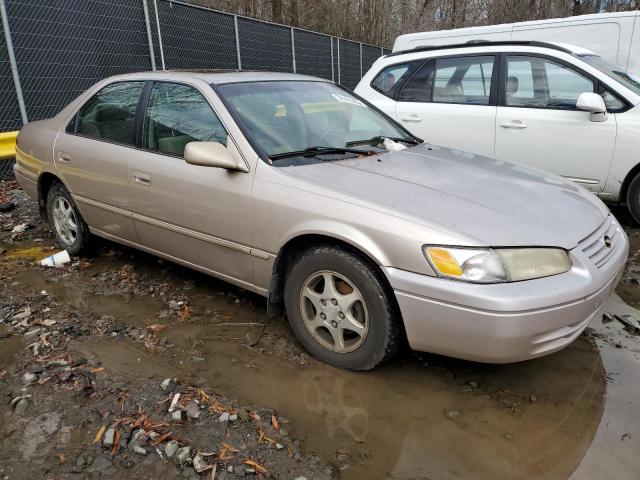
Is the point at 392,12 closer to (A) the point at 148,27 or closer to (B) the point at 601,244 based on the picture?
(A) the point at 148,27

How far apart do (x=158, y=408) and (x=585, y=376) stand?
7.26 feet

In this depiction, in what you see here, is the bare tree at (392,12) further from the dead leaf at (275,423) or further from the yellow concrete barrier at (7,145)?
the dead leaf at (275,423)

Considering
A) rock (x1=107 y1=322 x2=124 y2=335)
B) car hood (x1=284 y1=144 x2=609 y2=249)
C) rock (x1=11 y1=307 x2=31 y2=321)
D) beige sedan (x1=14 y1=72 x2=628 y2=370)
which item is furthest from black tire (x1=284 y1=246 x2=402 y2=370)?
rock (x1=11 y1=307 x2=31 y2=321)

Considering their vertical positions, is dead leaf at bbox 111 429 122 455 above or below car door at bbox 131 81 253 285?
below

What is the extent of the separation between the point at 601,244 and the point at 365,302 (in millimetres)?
1292

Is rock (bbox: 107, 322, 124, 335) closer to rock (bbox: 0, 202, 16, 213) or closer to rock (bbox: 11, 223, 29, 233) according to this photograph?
rock (bbox: 11, 223, 29, 233)

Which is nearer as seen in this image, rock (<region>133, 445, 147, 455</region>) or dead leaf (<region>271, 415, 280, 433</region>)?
rock (<region>133, 445, 147, 455</region>)

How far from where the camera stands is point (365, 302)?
8.97 feet

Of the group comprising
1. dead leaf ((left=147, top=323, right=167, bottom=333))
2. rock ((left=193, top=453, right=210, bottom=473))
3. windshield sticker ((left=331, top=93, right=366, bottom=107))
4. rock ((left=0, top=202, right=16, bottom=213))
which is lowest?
rock ((left=0, top=202, right=16, bottom=213))

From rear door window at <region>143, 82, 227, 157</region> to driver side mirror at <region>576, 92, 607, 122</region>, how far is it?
3.46m

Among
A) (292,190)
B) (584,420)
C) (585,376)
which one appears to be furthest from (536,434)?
(292,190)

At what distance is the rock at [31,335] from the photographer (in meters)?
3.33

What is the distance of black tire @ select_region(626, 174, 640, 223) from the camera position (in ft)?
16.7

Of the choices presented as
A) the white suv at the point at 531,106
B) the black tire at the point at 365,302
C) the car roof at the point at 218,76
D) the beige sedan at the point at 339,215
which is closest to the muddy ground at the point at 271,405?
the black tire at the point at 365,302
